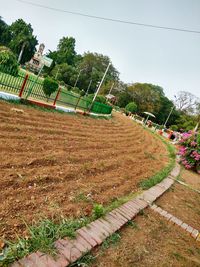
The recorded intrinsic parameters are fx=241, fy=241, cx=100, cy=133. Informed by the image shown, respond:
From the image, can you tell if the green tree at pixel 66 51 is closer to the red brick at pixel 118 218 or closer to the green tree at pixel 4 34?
the green tree at pixel 4 34

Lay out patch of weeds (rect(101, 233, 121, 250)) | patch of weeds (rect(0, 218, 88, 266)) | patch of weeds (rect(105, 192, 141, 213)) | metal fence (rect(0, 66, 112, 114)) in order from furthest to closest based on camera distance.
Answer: metal fence (rect(0, 66, 112, 114)), patch of weeds (rect(105, 192, 141, 213)), patch of weeds (rect(101, 233, 121, 250)), patch of weeds (rect(0, 218, 88, 266))

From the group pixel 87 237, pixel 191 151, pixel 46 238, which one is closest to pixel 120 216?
pixel 87 237

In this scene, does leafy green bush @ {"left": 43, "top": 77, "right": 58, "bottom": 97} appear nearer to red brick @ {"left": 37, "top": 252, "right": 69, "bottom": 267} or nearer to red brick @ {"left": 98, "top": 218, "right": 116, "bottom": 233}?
red brick @ {"left": 98, "top": 218, "right": 116, "bottom": 233}

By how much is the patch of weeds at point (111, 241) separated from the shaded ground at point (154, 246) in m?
0.05

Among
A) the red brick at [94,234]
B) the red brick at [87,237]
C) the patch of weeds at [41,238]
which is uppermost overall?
the red brick at [94,234]

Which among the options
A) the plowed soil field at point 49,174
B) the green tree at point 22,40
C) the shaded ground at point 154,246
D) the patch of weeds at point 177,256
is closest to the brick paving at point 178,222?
the shaded ground at point 154,246

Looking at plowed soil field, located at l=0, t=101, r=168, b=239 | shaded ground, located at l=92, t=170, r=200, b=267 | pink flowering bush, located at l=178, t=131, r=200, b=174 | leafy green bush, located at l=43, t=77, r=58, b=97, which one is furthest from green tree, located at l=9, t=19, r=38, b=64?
shaded ground, located at l=92, t=170, r=200, b=267

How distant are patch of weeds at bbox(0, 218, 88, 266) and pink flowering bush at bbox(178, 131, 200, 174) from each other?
950 cm

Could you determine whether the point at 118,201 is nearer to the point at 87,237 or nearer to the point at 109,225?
the point at 109,225

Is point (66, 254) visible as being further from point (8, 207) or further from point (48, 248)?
point (8, 207)

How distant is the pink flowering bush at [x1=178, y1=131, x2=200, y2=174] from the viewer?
11.6 m

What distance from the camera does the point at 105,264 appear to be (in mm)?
2795

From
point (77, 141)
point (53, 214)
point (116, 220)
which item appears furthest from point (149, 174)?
point (53, 214)

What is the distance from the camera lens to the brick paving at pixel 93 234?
2.44 metres
